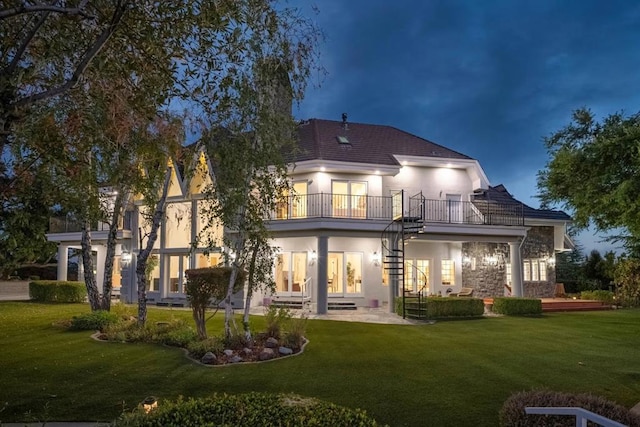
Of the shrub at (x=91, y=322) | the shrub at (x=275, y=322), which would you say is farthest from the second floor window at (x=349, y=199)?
the shrub at (x=91, y=322)

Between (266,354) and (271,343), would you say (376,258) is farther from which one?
(266,354)

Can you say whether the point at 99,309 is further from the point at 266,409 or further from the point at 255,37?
the point at 266,409

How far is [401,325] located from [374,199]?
7269mm

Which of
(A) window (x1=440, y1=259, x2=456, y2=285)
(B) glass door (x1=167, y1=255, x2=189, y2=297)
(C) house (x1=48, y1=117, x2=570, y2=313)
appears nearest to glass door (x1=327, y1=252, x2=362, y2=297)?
(C) house (x1=48, y1=117, x2=570, y2=313)

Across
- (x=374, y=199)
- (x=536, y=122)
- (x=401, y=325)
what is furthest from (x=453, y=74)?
(x=401, y=325)

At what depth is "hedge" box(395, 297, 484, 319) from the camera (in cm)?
1805

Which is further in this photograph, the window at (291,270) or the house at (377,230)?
the window at (291,270)

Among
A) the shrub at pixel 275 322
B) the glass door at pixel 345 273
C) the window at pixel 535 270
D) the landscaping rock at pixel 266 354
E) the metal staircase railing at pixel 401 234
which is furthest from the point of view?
the window at pixel 535 270

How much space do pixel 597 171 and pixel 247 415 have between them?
7.55 m

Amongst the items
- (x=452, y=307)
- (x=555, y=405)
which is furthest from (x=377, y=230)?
(x=555, y=405)

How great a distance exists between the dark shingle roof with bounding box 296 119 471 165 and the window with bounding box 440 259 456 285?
524 centimetres

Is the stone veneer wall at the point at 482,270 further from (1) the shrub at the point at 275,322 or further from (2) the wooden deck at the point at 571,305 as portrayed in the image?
(1) the shrub at the point at 275,322

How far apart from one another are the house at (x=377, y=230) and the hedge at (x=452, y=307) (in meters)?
1.36

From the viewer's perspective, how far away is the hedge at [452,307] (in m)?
18.0
